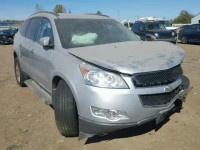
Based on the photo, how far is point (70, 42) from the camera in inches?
130

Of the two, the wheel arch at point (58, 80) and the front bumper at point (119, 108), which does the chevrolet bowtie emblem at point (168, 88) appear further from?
the wheel arch at point (58, 80)

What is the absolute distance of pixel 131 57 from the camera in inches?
108

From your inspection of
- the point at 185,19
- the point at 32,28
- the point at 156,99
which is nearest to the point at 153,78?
the point at 156,99

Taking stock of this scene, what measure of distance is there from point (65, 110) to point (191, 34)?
14.7 m

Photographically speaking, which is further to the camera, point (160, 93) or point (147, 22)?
point (147, 22)

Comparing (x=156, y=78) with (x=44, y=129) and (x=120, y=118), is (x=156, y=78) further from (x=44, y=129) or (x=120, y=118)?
(x=44, y=129)

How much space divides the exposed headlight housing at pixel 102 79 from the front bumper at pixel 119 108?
0.22 feet

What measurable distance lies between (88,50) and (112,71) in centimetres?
66

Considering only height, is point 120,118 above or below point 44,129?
above

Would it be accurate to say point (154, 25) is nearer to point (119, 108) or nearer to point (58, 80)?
point (58, 80)

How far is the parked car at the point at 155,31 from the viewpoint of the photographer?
39.3ft

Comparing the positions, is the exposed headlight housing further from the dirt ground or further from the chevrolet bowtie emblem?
the dirt ground

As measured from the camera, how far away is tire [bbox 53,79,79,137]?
279cm

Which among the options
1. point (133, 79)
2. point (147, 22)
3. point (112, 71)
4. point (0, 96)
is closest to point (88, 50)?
point (112, 71)
